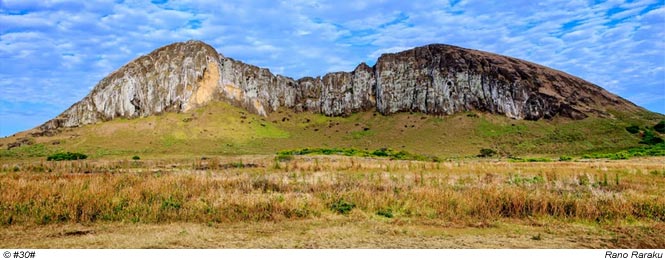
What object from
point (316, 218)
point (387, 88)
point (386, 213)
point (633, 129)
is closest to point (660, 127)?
point (633, 129)

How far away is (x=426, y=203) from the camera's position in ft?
43.7

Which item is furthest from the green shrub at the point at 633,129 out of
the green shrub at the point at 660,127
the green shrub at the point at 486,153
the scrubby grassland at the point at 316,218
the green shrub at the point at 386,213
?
the green shrub at the point at 386,213

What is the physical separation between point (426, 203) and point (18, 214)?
1145cm

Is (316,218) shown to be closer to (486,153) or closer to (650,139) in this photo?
(486,153)

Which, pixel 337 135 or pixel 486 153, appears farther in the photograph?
pixel 337 135

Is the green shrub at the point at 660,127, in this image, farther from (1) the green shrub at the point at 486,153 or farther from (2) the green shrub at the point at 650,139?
(1) the green shrub at the point at 486,153

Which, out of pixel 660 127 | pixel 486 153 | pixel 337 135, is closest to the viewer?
pixel 486 153

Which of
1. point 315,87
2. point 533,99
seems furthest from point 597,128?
point 315,87

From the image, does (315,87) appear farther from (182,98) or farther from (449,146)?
(449,146)

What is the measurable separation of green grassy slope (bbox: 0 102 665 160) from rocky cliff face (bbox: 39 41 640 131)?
12.9 feet

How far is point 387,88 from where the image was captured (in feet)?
358

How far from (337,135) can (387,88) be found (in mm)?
22401

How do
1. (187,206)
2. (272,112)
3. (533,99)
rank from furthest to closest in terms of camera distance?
(272,112)
(533,99)
(187,206)

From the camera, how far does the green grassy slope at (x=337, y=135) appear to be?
72.9 meters
